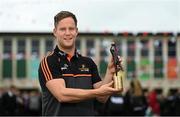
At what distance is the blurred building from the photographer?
7688 centimetres

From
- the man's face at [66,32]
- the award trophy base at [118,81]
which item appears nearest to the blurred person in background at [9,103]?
the man's face at [66,32]

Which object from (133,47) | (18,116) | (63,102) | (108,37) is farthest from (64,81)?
(133,47)

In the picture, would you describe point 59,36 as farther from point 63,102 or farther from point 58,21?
point 63,102

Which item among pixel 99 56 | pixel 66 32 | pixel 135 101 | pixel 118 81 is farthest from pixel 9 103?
pixel 99 56

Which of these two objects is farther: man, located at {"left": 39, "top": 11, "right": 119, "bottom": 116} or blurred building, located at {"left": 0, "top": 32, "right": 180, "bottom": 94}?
blurred building, located at {"left": 0, "top": 32, "right": 180, "bottom": 94}

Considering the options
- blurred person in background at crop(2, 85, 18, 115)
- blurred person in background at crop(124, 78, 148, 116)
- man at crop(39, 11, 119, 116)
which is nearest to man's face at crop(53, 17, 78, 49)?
man at crop(39, 11, 119, 116)

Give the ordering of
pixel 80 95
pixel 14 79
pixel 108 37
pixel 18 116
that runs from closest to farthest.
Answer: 1. pixel 80 95
2. pixel 18 116
3. pixel 108 37
4. pixel 14 79

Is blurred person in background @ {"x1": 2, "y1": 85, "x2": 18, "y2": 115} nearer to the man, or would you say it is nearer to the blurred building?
the man

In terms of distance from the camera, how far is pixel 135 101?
45.7ft

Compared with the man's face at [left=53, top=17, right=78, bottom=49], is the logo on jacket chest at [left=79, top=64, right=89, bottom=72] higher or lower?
lower

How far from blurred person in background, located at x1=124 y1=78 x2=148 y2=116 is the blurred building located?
202ft

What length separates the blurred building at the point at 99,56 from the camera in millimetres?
76875

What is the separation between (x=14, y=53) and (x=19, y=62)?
1704 mm

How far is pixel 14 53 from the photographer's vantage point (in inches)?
3142
